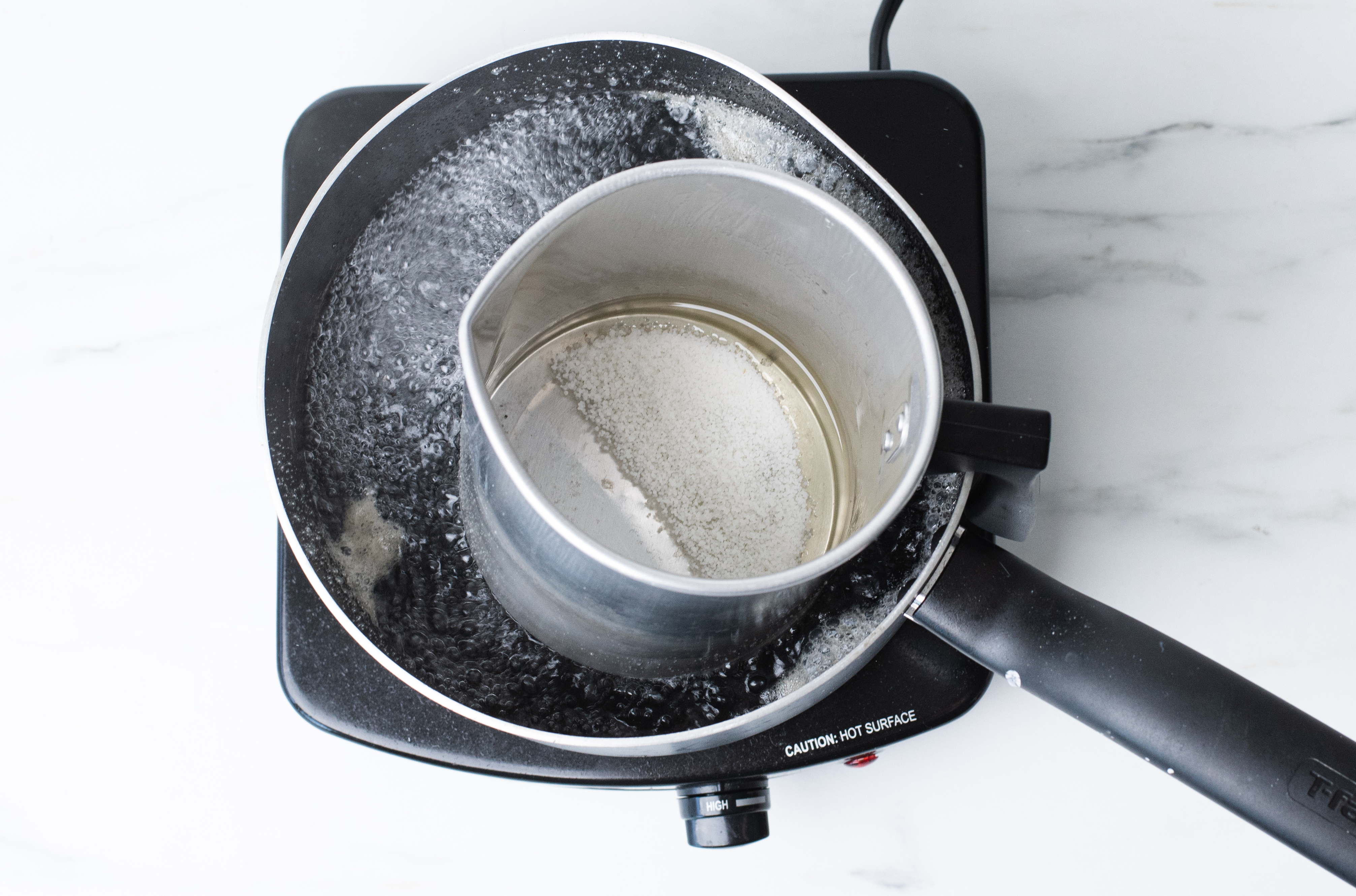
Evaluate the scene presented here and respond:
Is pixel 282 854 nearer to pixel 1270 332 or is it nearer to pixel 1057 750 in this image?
pixel 1057 750

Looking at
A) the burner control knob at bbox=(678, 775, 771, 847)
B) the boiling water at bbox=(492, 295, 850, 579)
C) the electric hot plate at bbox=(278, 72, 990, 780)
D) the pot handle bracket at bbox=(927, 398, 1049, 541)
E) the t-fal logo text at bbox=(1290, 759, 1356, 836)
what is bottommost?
the burner control knob at bbox=(678, 775, 771, 847)

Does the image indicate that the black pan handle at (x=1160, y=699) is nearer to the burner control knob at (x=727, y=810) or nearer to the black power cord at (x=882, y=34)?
the burner control knob at (x=727, y=810)

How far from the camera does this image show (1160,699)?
0.24 m

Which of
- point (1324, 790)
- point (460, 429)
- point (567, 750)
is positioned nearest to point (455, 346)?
point (460, 429)

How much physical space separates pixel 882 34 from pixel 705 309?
5.7 inches

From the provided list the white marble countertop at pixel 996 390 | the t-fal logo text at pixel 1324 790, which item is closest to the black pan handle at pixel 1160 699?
the t-fal logo text at pixel 1324 790

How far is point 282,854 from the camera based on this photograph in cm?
38

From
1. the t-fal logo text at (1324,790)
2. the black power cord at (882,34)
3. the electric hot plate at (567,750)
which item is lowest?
the electric hot plate at (567,750)

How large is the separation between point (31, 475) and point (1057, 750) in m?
0.43

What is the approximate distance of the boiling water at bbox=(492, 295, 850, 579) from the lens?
1.03 feet

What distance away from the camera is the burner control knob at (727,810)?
32cm

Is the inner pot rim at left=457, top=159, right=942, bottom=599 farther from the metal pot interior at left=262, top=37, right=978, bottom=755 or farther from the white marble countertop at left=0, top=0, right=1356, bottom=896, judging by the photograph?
the white marble countertop at left=0, top=0, right=1356, bottom=896

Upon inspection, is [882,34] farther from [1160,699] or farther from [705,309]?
[1160,699]

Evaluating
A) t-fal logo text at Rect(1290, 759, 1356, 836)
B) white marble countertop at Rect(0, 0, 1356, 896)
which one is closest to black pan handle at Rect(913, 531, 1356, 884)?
t-fal logo text at Rect(1290, 759, 1356, 836)
